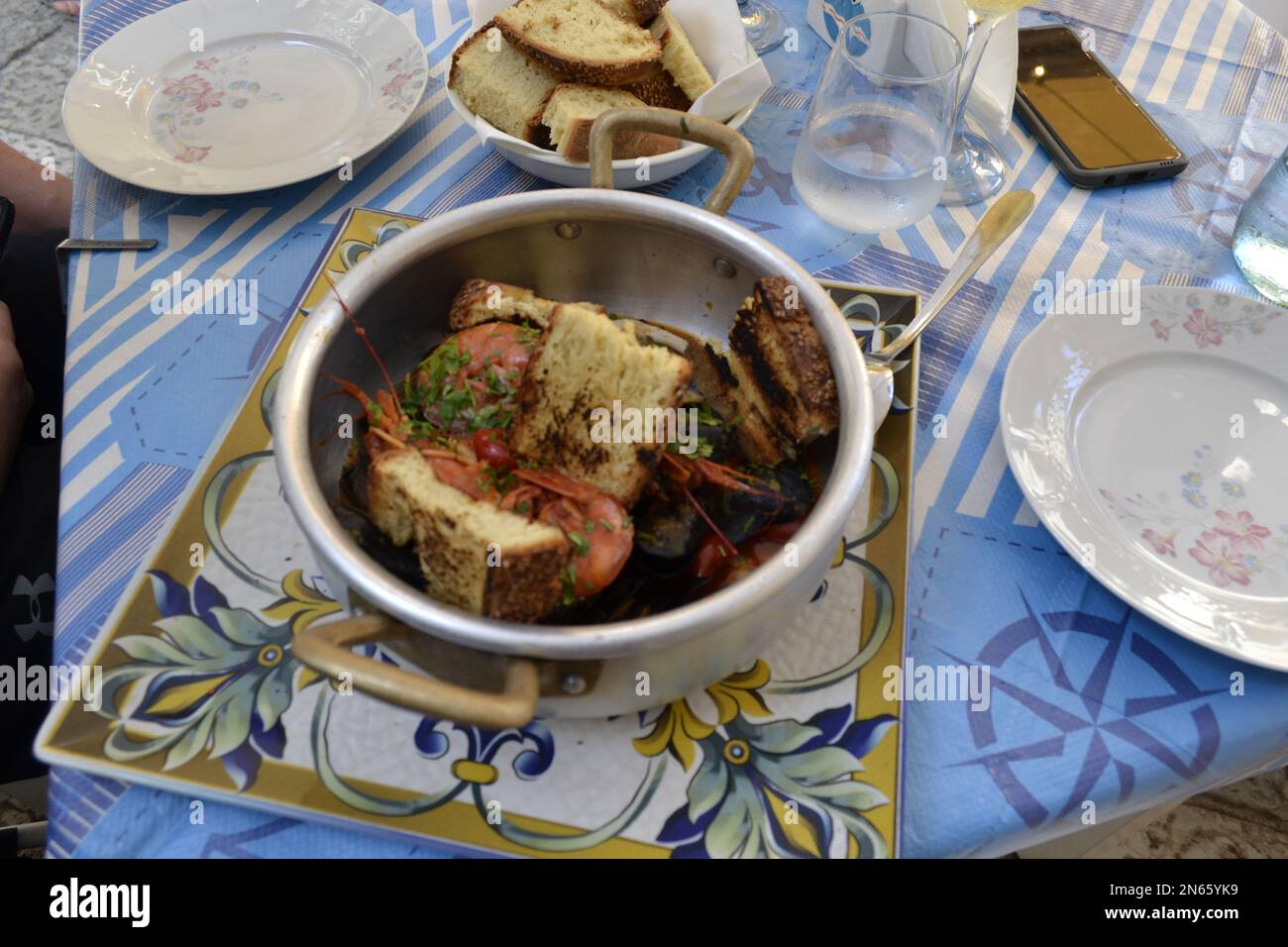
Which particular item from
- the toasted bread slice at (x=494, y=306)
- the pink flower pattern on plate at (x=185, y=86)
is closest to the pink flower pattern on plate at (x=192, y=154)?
the pink flower pattern on plate at (x=185, y=86)

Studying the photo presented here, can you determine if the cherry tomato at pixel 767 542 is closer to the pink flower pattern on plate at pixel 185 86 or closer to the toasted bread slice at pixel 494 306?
the toasted bread slice at pixel 494 306

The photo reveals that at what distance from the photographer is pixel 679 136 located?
911 millimetres

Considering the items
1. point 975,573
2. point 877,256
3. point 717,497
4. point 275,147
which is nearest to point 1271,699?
point 975,573

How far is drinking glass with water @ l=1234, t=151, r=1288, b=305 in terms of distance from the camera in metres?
1.08

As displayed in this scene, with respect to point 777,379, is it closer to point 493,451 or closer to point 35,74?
point 493,451

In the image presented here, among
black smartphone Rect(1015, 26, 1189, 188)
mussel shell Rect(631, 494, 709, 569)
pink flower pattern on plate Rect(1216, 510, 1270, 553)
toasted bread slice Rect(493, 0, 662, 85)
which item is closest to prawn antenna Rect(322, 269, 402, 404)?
mussel shell Rect(631, 494, 709, 569)

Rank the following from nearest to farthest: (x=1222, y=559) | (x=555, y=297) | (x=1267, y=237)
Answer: (x=1222, y=559)
(x=555, y=297)
(x=1267, y=237)

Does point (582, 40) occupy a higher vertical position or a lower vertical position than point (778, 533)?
higher

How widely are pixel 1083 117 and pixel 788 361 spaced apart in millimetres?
848

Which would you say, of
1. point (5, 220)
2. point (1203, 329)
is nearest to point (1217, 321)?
point (1203, 329)

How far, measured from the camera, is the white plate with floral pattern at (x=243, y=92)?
1.16m

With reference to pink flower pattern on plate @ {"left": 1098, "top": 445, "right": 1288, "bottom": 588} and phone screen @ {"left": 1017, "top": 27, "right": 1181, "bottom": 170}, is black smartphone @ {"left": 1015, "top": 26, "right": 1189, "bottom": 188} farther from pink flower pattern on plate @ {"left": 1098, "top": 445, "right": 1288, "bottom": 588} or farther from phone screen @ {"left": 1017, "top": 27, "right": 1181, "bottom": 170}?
pink flower pattern on plate @ {"left": 1098, "top": 445, "right": 1288, "bottom": 588}

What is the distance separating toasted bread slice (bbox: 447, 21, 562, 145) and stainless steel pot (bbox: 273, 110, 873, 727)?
315 millimetres

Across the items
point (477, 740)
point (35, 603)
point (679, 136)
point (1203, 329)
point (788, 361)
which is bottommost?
point (35, 603)
